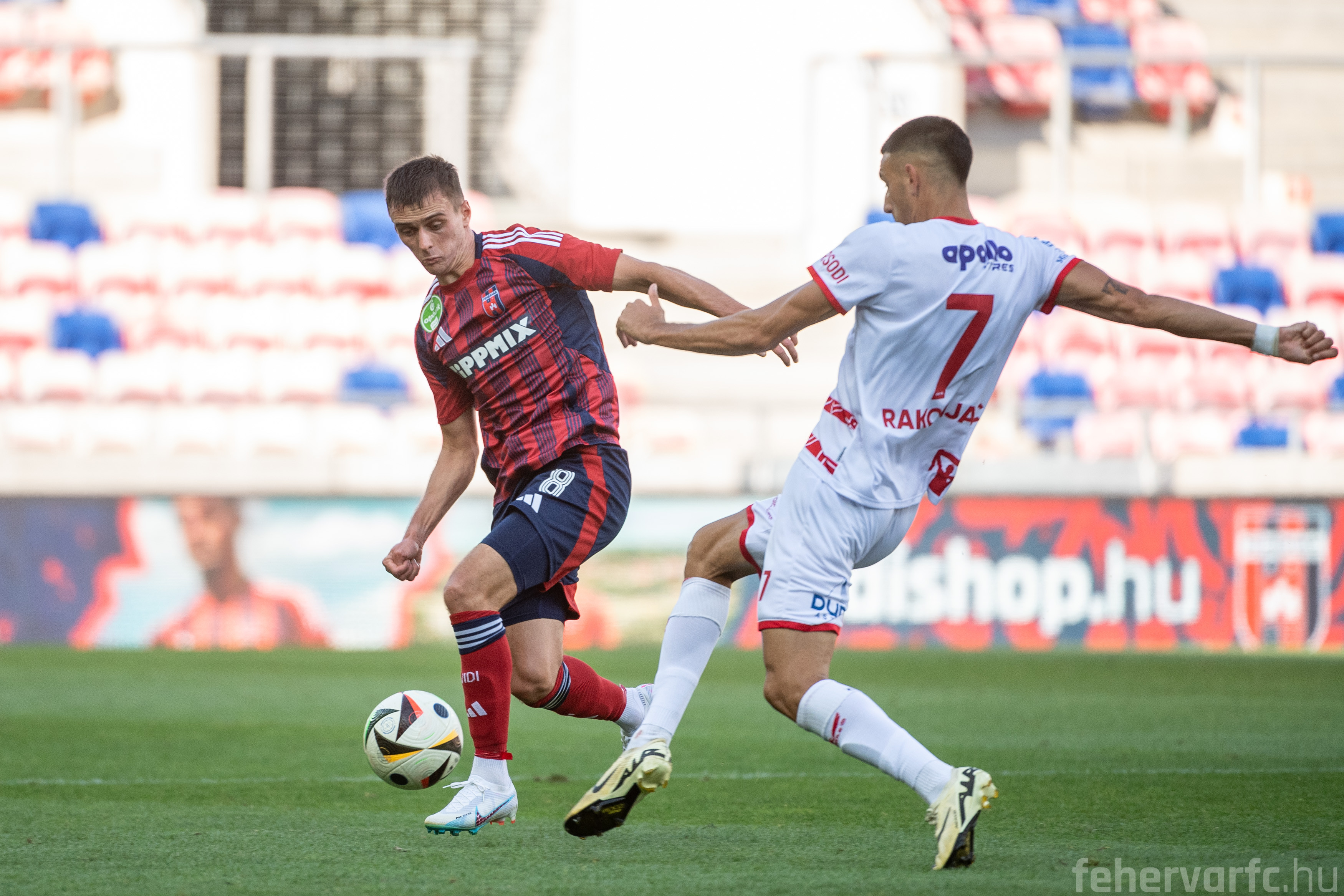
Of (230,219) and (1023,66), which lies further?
(1023,66)

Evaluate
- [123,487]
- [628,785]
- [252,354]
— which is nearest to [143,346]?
[252,354]

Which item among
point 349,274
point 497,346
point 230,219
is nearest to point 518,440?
point 497,346

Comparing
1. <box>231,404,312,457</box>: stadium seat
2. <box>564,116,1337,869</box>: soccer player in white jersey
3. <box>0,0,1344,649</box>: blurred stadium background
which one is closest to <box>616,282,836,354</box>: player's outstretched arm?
<box>564,116,1337,869</box>: soccer player in white jersey

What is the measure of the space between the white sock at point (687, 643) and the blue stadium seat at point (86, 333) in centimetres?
1070

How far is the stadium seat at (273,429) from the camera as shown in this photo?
12.2 metres

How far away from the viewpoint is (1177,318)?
153 inches

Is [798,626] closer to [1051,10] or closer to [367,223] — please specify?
[367,223]

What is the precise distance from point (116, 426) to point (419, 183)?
28.4 feet

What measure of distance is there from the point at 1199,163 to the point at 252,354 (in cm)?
1020

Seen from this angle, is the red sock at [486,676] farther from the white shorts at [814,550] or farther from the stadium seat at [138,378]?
the stadium seat at [138,378]

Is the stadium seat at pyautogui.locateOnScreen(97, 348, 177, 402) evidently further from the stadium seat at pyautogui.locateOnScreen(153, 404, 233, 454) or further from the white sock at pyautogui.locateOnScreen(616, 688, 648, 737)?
the white sock at pyautogui.locateOnScreen(616, 688, 648, 737)

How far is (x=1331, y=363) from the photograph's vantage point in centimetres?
1400

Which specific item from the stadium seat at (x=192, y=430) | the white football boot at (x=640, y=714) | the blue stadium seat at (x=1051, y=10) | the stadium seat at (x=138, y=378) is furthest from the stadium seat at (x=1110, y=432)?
the white football boot at (x=640, y=714)

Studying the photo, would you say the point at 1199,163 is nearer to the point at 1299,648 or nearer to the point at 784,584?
the point at 1299,648
